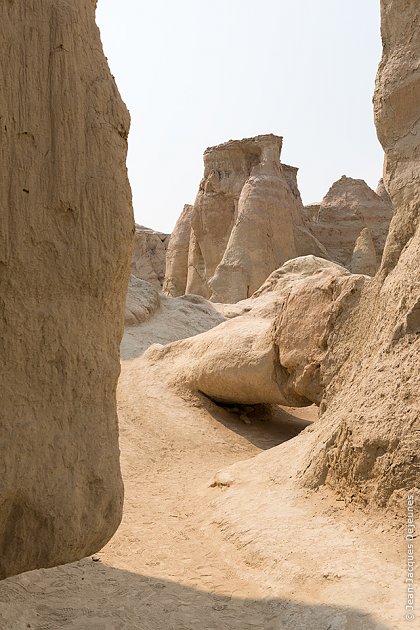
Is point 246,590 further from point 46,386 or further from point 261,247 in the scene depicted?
point 261,247

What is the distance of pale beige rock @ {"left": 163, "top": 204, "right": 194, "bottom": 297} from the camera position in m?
23.2

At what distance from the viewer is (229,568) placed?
426 cm

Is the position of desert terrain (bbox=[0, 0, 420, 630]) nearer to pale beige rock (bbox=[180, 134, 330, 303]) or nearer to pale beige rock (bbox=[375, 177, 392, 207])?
pale beige rock (bbox=[180, 134, 330, 303])

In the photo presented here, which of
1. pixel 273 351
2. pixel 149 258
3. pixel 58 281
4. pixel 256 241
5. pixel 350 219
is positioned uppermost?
pixel 350 219

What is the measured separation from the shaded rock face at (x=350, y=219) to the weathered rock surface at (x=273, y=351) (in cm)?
1216

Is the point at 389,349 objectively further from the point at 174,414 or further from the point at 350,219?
the point at 350,219

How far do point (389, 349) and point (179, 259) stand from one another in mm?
18958

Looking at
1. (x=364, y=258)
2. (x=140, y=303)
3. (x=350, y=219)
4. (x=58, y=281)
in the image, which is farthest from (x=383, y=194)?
(x=58, y=281)

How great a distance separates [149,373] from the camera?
9.50 meters

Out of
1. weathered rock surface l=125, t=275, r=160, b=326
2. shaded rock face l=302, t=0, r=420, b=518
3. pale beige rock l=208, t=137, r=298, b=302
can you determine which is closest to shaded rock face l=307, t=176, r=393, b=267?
pale beige rock l=208, t=137, r=298, b=302

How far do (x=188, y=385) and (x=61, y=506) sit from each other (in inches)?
253

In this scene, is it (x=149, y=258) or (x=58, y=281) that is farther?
(x=149, y=258)

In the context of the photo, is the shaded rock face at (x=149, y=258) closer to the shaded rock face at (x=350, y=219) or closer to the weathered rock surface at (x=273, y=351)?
the shaded rock face at (x=350, y=219)

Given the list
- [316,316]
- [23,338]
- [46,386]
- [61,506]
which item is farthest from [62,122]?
[316,316]
